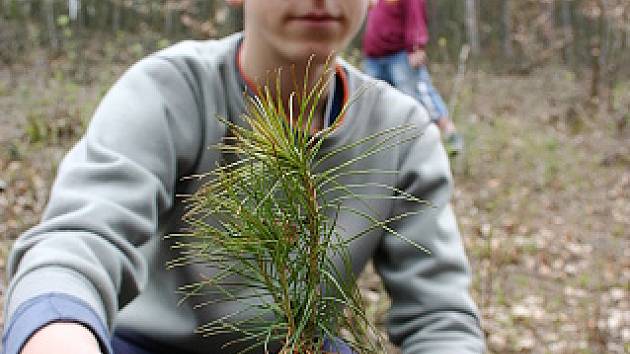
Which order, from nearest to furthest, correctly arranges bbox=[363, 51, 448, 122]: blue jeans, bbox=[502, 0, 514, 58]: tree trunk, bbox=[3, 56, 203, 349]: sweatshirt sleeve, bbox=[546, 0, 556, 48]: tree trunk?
bbox=[3, 56, 203, 349]: sweatshirt sleeve
bbox=[363, 51, 448, 122]: blue jeans
bbox=[546, 0, 556, 48]: tree trunk
bbox=[502, 0, 514, 58]: tree trunk

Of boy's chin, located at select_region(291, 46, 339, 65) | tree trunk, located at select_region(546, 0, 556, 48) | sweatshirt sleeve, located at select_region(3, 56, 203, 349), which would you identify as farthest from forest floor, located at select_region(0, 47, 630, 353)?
tree trunk, located at select_region(546, 0, 556, 48)

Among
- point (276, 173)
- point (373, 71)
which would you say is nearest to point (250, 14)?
point (276, 173)

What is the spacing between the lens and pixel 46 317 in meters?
0.83

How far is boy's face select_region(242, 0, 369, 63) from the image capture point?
1126 millimetres

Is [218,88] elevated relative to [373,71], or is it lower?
elevated

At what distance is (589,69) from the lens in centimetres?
1538

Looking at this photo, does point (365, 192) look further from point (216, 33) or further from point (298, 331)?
point (216, 33)

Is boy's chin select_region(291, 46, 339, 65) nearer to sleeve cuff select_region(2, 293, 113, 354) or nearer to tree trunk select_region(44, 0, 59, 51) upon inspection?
sleeve cuff select_region(2, 293, 113, 354)

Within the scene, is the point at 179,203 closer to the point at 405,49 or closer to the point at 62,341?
the point at 62,341

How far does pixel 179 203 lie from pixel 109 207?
301mm

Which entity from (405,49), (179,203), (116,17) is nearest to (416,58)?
(405,49)

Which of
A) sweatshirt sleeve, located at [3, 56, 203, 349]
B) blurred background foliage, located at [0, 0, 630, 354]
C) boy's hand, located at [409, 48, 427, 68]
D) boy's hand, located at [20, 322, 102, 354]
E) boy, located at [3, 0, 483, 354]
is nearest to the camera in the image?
boy's hand, located at [20, 322, 102, 354]

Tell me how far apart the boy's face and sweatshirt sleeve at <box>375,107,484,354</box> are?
0.46 meters

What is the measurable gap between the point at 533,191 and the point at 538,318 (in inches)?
115
